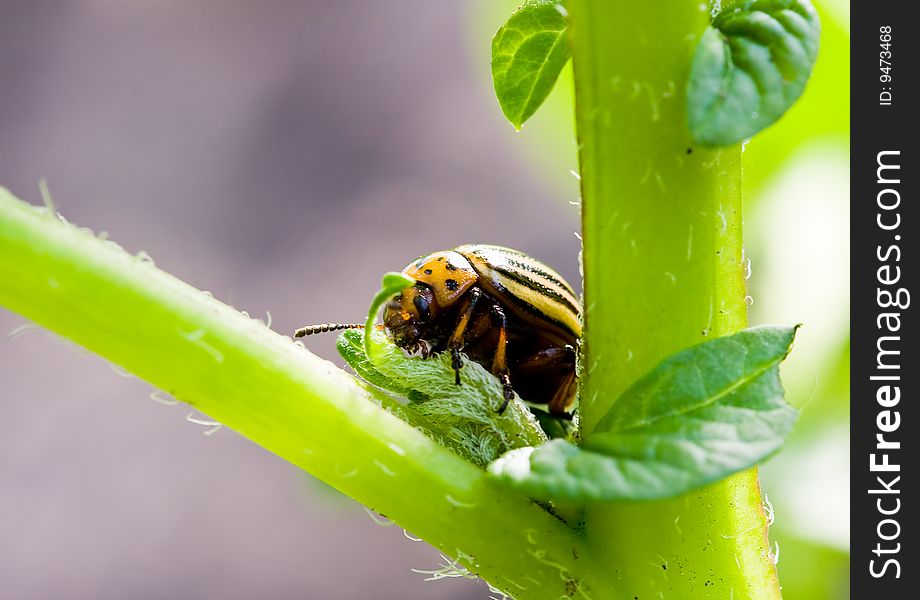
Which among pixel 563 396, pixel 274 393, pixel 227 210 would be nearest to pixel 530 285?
pixel 563 396

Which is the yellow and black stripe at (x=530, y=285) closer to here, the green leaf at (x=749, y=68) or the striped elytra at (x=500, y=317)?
the striped elytra at (x=500, y=317)

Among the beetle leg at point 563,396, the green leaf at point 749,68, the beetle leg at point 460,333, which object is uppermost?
the green leaf at point 749,68

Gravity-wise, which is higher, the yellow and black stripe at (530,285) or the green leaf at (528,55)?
the green leaf at (528,55)

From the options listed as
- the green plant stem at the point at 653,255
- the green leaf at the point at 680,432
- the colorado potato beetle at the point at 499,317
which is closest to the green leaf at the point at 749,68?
the green plant stem at the point at 653,255

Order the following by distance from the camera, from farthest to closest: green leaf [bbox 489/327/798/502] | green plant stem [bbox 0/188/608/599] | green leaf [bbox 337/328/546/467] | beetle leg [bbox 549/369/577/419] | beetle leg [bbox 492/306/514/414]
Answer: beetle leg [bbox 549/369/577/419] < beetle leg [bbox 492/306/514/414] < green leaf [bbox 337/328/546/467] < green plant stem [bbox 0/188/608/599] < green leaf [bbox 489/327/798/502]

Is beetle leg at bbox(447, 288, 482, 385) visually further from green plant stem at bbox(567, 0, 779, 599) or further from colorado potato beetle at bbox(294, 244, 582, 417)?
green plant stem at bbox(567, 0, 779, 599)

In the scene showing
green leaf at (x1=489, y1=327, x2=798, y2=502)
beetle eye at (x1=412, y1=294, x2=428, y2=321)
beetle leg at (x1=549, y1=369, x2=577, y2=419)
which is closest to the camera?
green leaf at (x1=489, y1=327, x2=798, y2=502)

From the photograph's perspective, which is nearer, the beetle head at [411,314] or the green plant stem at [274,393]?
the green plant stem at [274,393]

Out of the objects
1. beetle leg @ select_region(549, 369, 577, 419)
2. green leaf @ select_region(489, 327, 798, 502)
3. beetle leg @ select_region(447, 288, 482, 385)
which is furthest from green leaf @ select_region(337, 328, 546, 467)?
beetle leg @ select_region(549, 369, 577, 419)
